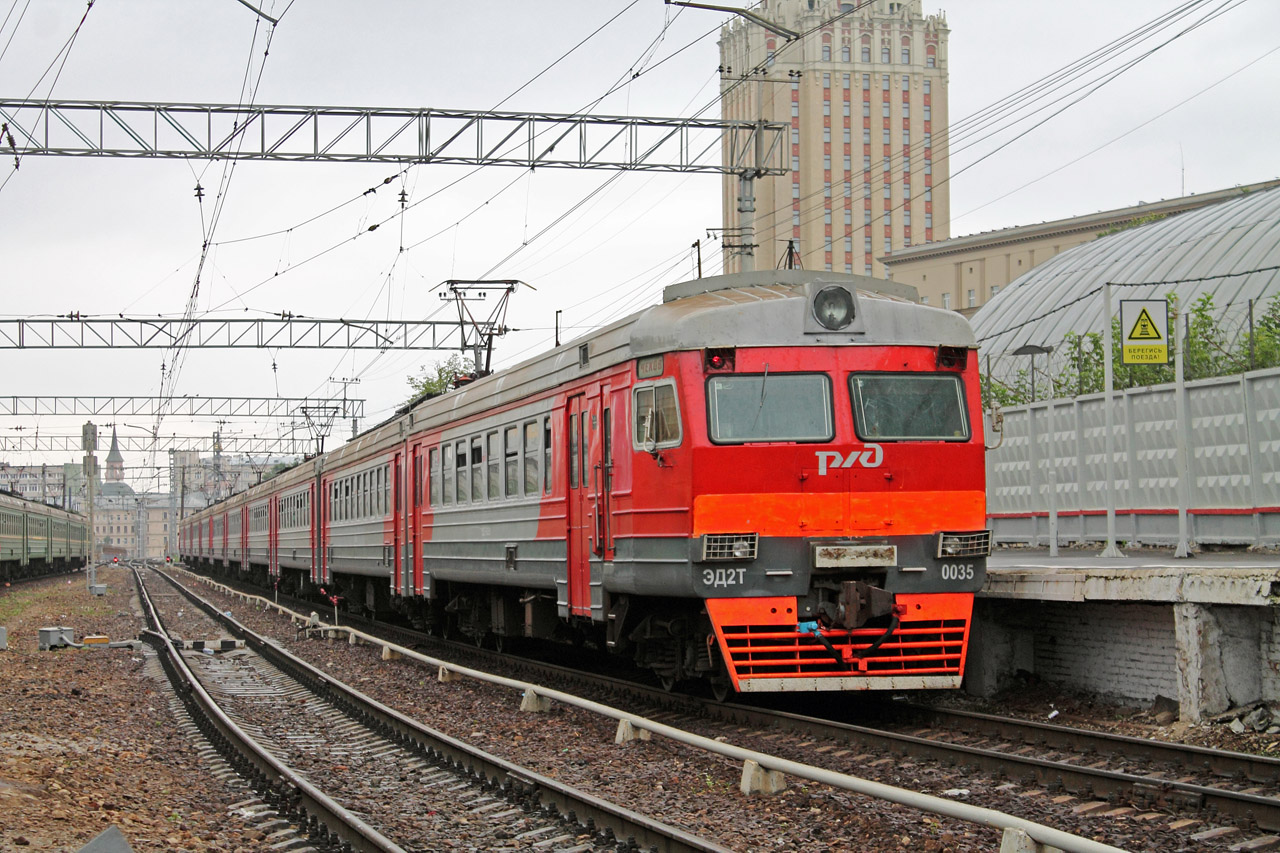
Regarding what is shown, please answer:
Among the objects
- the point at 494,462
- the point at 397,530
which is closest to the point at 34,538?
the point at 397,530

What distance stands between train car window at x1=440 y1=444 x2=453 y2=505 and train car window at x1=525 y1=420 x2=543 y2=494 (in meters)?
3.45

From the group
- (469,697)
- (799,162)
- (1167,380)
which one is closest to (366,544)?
(469,697)

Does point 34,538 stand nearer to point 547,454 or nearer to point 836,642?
point 547,454

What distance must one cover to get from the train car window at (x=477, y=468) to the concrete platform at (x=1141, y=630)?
20.7ft

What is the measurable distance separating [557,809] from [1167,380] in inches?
451

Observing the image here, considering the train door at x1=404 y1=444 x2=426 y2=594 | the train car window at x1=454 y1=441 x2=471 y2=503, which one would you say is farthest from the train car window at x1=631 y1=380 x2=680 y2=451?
the train door at x1=404 y1=444 x2=426 y2=594

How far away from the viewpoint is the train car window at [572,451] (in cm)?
1255

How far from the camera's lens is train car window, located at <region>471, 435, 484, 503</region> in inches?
620

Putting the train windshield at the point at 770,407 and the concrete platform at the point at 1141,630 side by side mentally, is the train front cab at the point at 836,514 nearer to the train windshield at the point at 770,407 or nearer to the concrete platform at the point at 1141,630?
the train windshield at the point at 770,407

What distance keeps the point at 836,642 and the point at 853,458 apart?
4.56 ft

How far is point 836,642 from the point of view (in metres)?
9.98

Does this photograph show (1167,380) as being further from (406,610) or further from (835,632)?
(406,610)

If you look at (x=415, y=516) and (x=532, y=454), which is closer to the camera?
(x=532, y=454)

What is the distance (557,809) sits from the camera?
788 cm
